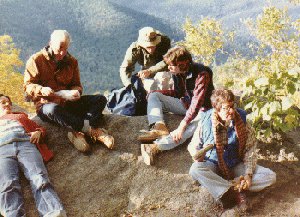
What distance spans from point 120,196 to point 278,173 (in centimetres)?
252

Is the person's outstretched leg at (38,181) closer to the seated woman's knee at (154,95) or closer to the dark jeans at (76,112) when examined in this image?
the dark jeans at (76,112)

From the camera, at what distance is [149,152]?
5887 millimetres

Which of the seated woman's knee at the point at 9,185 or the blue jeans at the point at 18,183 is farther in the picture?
the seated woman's knee at the point at 9,185

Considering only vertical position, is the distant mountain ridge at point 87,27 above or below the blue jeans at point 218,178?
below

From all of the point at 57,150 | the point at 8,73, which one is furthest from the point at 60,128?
the point at 8,73

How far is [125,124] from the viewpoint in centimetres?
689

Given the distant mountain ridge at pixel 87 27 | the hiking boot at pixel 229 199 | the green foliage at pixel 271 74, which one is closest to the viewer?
the green foliage at pixel 271 74

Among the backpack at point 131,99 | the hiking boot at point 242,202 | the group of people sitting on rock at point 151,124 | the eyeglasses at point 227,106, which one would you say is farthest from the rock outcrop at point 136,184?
the eyeglasses at point 227,106

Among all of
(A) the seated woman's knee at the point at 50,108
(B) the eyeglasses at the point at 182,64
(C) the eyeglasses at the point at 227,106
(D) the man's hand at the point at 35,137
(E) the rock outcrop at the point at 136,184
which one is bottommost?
(E) the rock outcrop at the point at 136,184

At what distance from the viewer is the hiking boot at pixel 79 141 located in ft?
19.9

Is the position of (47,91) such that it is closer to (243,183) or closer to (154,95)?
(154,95)

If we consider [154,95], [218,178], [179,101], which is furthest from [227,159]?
[154,95]

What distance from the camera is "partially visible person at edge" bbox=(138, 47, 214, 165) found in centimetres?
552

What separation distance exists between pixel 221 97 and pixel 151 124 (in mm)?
1714
